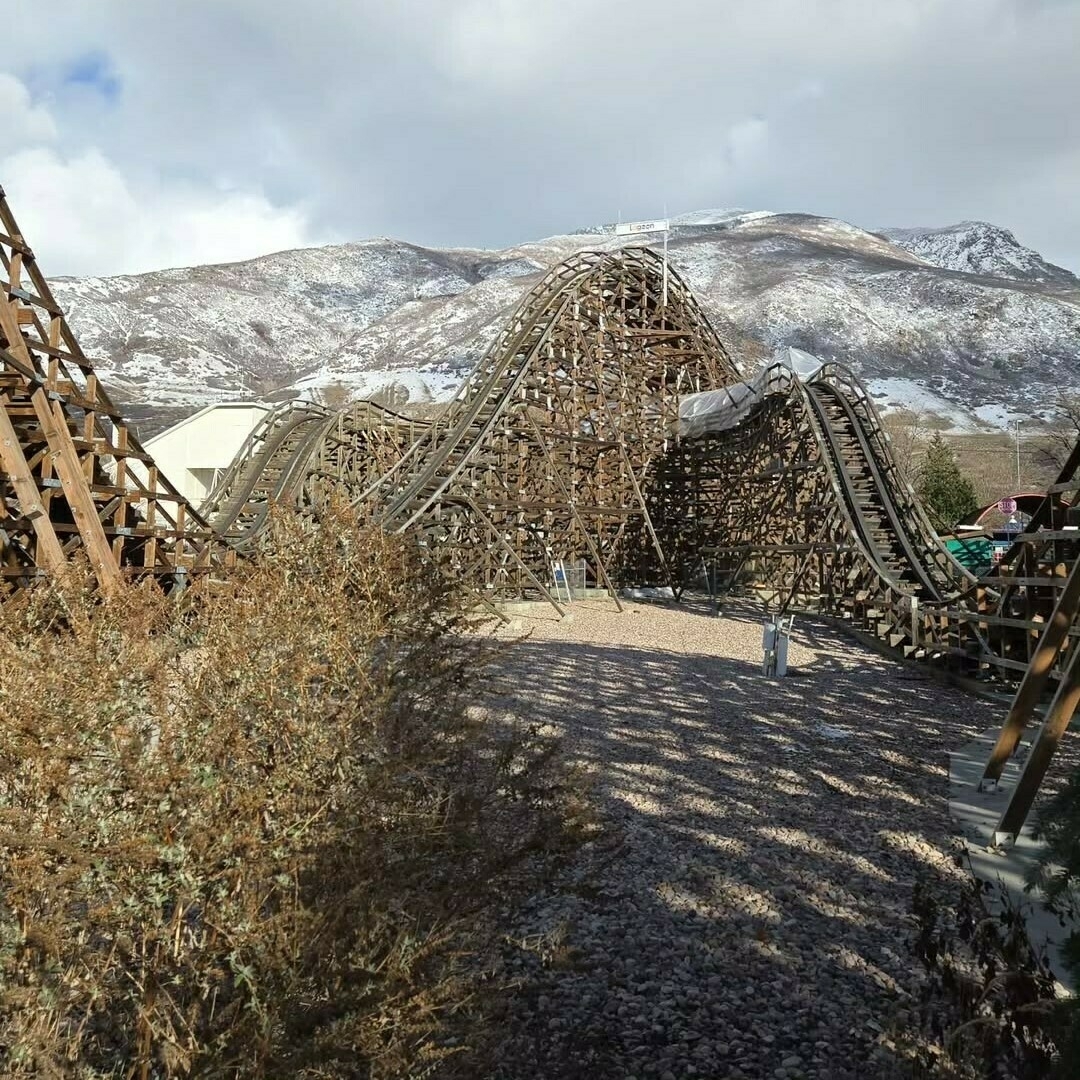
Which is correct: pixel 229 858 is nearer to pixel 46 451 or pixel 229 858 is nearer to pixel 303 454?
pixel 46 451

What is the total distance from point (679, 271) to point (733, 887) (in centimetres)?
7546

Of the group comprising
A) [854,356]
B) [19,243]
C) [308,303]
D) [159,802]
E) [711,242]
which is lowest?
[159,802]

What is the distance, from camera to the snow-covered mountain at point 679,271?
79.0 meters

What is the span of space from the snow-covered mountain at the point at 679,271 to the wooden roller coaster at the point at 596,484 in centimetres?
3492

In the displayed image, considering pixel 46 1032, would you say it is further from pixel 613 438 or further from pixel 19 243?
pixel 613 438

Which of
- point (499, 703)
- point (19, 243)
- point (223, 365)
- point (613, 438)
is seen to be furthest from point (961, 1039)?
point (223, 365)

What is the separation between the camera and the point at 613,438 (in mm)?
18406

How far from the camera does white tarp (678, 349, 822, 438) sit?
1648 cm

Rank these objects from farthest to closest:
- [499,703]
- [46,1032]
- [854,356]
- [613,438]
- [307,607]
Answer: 1. [854,356]
2. [613,438]
3. [499,703]
4. [307,607]
5. [46,1032]

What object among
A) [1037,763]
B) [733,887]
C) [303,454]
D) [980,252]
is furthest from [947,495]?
[980,252]

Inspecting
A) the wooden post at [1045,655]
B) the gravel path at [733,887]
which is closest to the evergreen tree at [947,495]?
A: the gravel path at [733,887]

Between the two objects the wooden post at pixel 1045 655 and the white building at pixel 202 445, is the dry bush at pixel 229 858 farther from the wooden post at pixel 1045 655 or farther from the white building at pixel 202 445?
the white building at pixel 202 445

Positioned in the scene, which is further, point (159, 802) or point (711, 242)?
point (711, 242)

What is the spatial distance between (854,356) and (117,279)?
88084 millimetres
